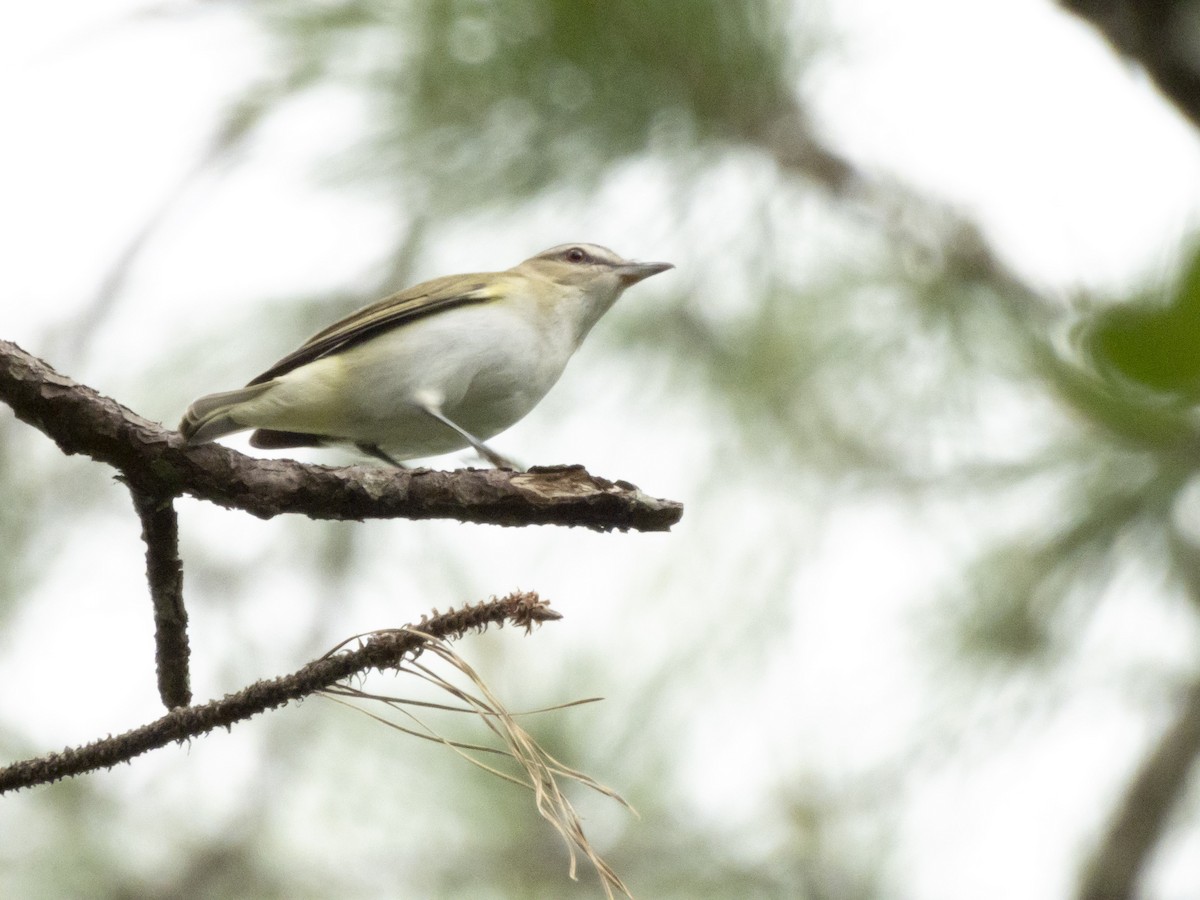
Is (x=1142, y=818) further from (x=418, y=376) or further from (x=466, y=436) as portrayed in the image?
(x=418, y=376)

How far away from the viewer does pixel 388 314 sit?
3.48 metres

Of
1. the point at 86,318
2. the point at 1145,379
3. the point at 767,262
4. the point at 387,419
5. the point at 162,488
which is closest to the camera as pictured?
the point at 1145,379

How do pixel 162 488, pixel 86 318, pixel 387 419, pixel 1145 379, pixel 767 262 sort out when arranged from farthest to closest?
pixel 86 318, pixel 767 262, pixel 387 419, pixel 162 488, pixel 1145 379

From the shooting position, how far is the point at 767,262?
4398 mm

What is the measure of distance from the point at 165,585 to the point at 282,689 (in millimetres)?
307

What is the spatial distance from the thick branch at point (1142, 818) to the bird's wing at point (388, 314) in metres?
2.48

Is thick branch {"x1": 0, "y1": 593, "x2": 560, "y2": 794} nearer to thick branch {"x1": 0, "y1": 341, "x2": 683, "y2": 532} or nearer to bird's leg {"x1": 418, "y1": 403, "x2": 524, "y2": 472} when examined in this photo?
thick branch {"x1": 0, "y1": 341, "x2": 683, "y2": 532}

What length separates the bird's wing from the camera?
3383 mm

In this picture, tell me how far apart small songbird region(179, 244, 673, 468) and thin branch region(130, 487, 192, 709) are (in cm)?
106

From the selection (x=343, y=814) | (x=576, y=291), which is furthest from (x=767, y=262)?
(x=343, y=814)

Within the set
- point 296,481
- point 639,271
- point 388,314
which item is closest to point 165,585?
point 296,481

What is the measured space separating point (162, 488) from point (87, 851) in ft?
12.1

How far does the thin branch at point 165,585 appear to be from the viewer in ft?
6.08

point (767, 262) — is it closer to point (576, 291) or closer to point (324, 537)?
point (576, 291)
